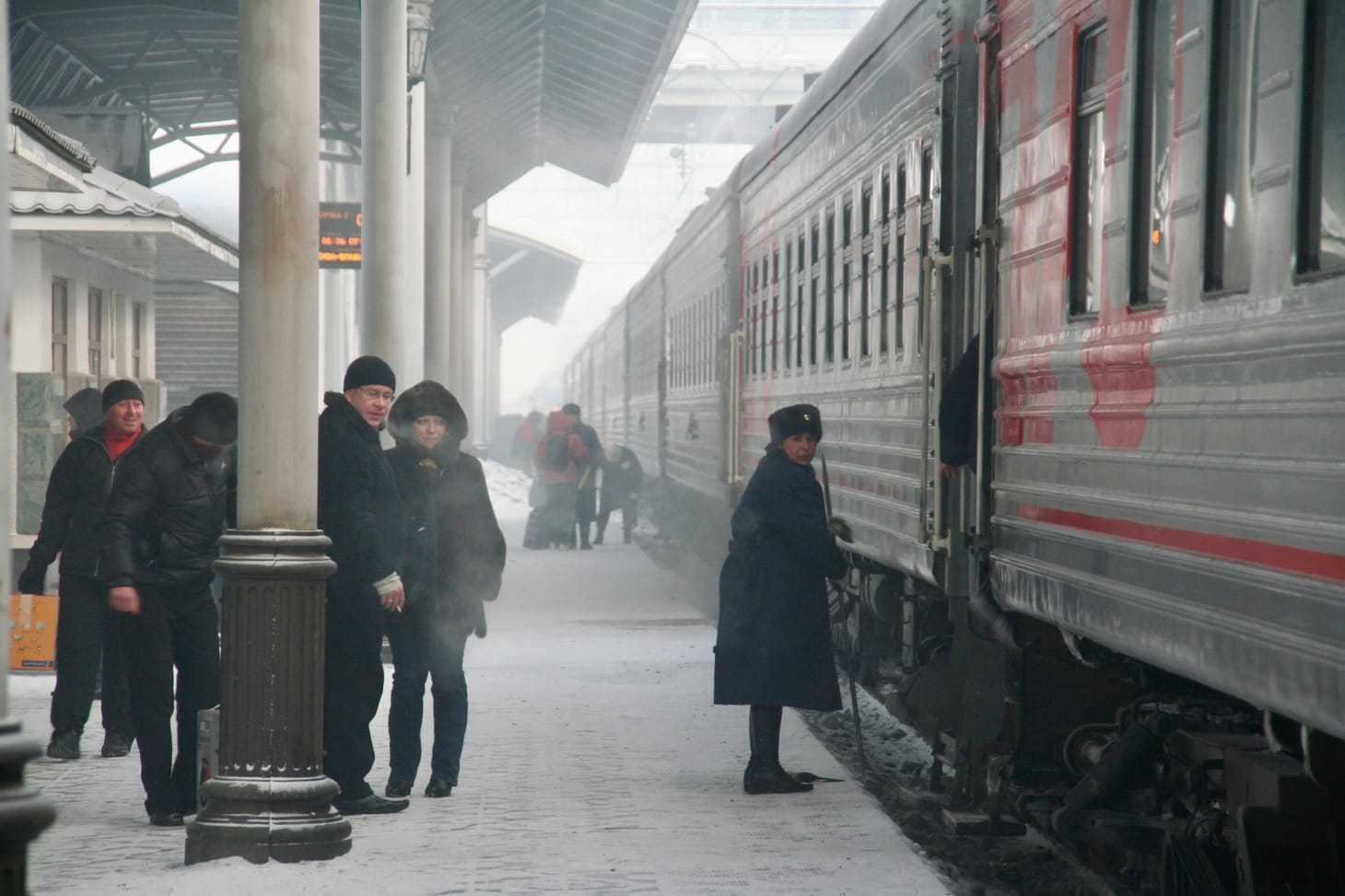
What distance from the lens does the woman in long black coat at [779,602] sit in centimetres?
838

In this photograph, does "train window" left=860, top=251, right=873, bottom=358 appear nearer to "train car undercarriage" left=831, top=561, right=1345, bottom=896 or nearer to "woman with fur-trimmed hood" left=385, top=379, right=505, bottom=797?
"train car undercarriage" left=831, top=561, right=1345, bottom=896

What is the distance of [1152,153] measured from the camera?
538 cm

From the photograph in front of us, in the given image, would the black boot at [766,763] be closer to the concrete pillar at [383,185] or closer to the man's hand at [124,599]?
the man's hand at [124,599]

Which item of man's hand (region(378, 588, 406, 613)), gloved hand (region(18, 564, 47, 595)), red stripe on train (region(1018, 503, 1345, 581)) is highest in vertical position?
red stripe on train (region(1018, 503, 1345, 581))

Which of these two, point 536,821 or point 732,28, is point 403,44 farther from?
point 732,28

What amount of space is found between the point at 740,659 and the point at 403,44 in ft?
21.1

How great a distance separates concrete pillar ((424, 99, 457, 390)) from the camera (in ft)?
76.9

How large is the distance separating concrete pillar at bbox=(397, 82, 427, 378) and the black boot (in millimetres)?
5274

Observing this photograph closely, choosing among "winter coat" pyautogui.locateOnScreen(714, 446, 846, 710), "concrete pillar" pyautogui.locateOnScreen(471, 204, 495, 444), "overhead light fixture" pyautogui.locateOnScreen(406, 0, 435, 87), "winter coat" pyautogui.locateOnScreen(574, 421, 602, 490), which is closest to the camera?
"winter coat" pyautogui.locateOnScreen(714, 446, 846, 710)

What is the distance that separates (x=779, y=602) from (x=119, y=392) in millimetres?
3489

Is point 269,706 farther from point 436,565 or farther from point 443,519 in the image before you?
point 443,519

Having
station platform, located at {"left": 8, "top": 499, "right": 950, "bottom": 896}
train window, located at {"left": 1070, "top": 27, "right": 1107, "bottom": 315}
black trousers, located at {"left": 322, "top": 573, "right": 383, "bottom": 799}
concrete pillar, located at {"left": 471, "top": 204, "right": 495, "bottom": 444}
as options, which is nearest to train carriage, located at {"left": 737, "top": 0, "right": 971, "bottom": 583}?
station platform, located at {"left": 8, "top": 499, "right": 950, "bottom": 896}

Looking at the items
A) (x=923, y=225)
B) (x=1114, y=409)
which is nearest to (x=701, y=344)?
(x=923, y=225)

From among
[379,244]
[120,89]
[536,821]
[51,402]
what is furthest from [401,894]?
[120,89]
